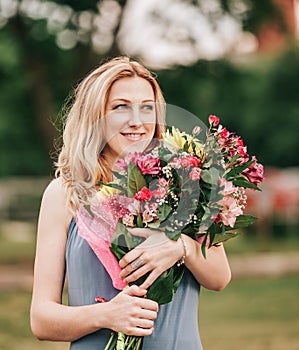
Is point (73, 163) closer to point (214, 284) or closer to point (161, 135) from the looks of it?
point (161, 135)

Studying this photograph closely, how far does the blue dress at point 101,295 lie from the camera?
2.52m

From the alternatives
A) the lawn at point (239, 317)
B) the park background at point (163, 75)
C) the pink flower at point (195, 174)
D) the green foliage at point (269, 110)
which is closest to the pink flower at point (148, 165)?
the pink flower at point (195, 174)

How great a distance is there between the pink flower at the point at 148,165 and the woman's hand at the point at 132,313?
1.12 ft

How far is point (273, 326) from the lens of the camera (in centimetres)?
886

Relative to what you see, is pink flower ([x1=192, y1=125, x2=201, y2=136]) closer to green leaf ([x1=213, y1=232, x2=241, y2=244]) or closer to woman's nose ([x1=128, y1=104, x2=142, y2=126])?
woman's nose ([x1=128, y1=104, x2=142, y2=126])

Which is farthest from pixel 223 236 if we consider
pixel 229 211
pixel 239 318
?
pixel 239 318

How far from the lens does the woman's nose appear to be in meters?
2.57

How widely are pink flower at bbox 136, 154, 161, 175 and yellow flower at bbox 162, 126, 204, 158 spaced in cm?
10

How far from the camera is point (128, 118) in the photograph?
8.47ft

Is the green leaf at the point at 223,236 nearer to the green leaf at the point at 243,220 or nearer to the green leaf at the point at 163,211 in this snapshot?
the green leaf at the point at 243,220

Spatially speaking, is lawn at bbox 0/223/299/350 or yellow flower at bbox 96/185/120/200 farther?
lawn at bbox 0/223/299/350

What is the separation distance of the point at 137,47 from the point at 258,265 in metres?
4.12

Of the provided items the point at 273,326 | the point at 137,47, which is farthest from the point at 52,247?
the point at 137,47

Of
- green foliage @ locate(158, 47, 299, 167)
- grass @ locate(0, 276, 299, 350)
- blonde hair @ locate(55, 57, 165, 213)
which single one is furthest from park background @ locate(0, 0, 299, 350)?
blonde hair @ locate(55, 57, 165, 213)
